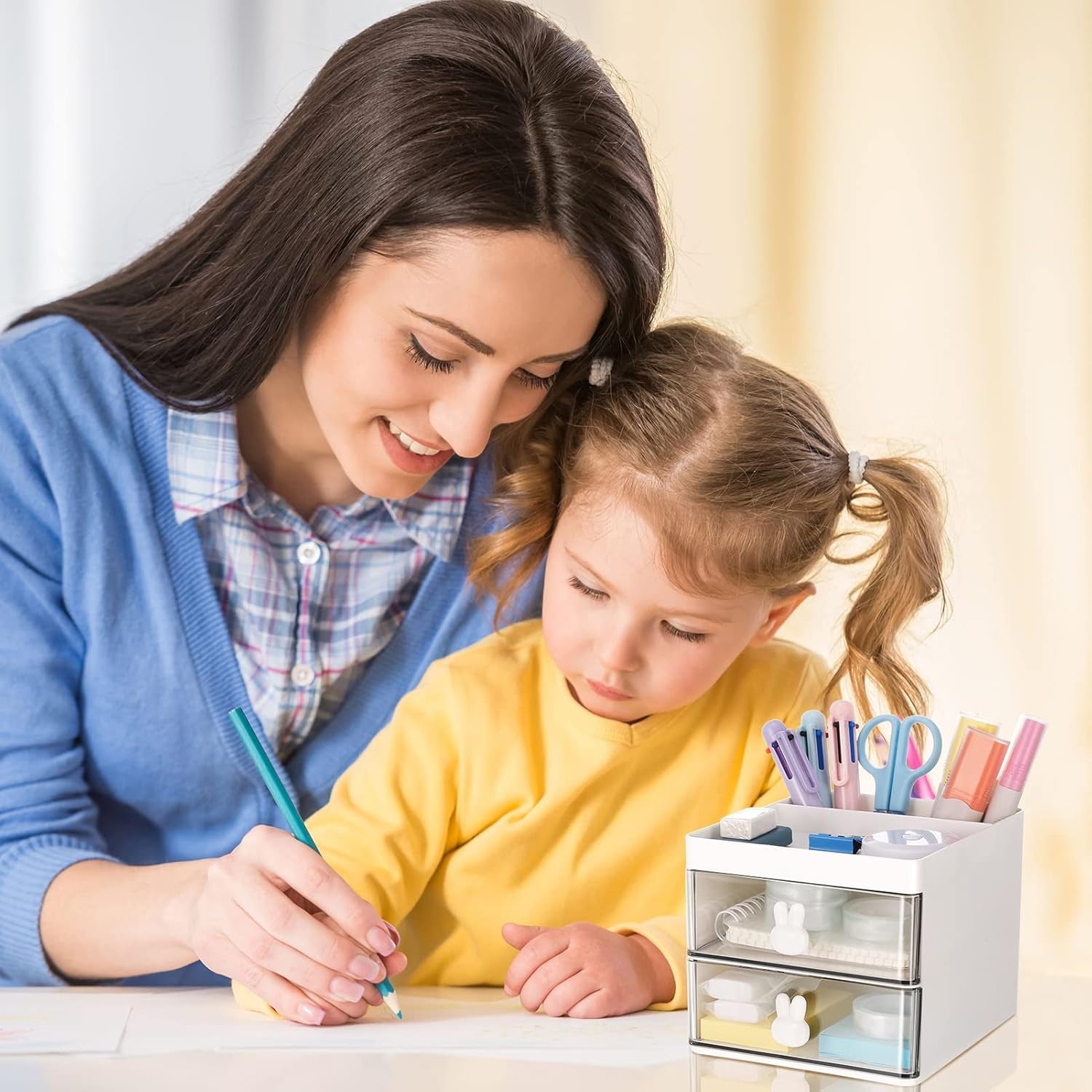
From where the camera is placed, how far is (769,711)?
104 centimetres

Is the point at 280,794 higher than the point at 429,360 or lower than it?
lower

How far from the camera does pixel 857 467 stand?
38.9 inches

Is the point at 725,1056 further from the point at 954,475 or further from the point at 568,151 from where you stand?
the point at 954,475

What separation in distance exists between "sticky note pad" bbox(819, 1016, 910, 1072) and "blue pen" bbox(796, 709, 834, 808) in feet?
0.47

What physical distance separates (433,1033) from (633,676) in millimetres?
275

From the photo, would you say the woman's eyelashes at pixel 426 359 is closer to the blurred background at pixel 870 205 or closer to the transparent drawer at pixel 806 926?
the transparent drawer at pixel 806 926

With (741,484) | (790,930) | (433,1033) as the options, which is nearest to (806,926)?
(790,930)

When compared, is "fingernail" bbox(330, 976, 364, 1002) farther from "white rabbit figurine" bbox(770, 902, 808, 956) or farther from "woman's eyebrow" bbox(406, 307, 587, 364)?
"woman's eyebrow" bbox(406, 307, 587, 364)

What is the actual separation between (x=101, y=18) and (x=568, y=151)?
83 cm

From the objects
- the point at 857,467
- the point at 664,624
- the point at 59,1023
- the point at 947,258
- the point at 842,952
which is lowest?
the point at 59,1023

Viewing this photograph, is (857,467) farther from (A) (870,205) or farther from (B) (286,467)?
(A) (870,205)

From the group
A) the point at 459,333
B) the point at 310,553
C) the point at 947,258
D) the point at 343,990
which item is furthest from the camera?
the point at 947,258

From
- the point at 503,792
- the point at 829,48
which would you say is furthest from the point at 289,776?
the point at 829,48

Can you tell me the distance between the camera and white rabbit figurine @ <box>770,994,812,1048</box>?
2.28 feet
